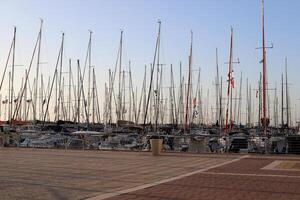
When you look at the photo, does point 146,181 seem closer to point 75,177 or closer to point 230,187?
point 75,177

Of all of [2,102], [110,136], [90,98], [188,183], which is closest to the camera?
[188,183]

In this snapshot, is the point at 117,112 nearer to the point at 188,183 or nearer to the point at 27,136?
the point at 27,136

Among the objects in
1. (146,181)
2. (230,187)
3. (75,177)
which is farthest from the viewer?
(75,177)

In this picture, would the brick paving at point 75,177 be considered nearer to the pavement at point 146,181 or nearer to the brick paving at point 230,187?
the pavement at point 146,181

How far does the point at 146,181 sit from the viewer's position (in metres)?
14.3

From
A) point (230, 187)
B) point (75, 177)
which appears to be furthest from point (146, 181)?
point (230, 187)

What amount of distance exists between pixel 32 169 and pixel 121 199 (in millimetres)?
7539

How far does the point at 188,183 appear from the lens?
1374cm

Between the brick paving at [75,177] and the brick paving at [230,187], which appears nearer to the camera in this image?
the brick paving at [230,187]

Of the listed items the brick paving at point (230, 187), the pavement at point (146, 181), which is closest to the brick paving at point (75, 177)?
the pavement at point (146, 181)

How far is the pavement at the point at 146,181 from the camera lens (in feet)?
37.9

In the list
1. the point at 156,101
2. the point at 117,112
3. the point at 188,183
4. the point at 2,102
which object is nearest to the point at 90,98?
the point at 117,112

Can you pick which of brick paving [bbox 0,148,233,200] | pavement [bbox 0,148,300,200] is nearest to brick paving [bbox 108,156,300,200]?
pavement [bbox 0,148,300,200]

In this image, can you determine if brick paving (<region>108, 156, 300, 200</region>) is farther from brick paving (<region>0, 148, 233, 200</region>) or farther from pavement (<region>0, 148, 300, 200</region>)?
brick paving (<region>0, 148, 233, 200</region>)
